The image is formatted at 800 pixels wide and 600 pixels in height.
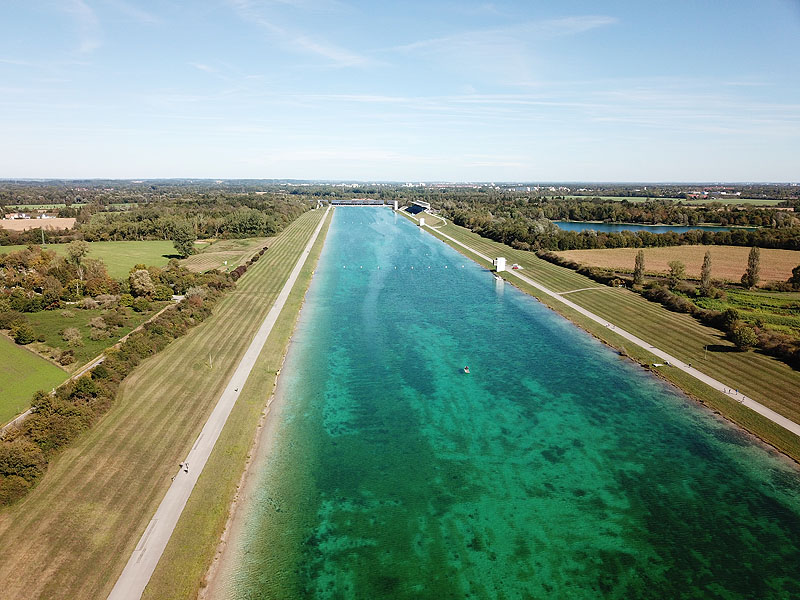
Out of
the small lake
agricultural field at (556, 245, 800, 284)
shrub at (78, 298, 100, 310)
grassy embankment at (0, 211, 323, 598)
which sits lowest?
grassy embankment at (0, 211, 323, 598)

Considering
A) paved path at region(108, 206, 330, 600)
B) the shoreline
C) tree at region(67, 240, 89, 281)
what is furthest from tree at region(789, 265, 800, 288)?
tree at region(67, 240, 89, 281)

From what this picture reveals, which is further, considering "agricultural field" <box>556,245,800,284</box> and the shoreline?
"agricultural field" <box>556,245,800,284</box>

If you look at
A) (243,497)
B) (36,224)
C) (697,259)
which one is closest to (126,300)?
(243,497)

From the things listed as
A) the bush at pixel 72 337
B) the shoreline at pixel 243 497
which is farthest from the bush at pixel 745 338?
the bush at pixel 72 337

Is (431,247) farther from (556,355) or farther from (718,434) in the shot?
(718,434)

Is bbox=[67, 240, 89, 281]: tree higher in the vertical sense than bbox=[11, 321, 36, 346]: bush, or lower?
higher

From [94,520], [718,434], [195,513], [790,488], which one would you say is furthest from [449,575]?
[718,434]

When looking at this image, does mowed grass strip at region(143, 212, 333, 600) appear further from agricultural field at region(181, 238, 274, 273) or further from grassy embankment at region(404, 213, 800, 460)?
agricultural field at region(181, 238, 274, 273)
